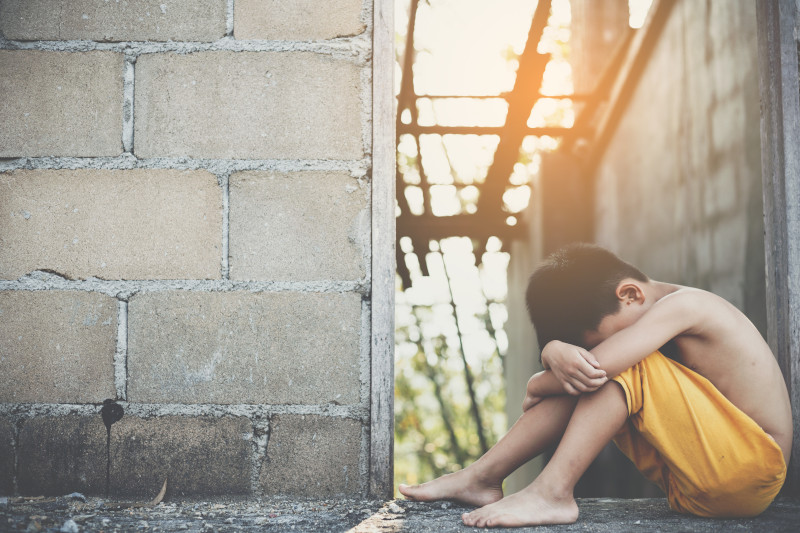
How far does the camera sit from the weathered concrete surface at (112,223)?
1843 millimetres

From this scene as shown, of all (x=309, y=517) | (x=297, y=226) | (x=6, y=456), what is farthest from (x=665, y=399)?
(x=6, y=456)

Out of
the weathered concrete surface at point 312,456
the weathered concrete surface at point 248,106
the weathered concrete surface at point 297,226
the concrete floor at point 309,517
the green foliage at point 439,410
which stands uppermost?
the weathered concrete surface at point 248,106

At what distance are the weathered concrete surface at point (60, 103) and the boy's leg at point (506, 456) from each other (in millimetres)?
1362

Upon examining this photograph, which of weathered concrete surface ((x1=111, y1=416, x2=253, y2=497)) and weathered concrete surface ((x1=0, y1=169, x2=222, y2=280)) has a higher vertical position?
weathered concrete surface ((x1=0, y1=169, x2=222, y2=280))

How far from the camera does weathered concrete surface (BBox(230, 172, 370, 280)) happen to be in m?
1.85

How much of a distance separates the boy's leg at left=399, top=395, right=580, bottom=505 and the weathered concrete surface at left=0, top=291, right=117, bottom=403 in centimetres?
98

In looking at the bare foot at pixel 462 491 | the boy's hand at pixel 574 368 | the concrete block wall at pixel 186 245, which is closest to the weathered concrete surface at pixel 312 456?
the concrete block wall at pixel 186 245

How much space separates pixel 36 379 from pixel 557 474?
56.9 inches

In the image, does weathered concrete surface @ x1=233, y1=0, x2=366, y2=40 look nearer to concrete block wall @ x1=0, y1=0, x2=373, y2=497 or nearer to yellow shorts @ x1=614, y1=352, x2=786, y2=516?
concrete block wall @ x1=0, y1=0, x2=373, y2=497

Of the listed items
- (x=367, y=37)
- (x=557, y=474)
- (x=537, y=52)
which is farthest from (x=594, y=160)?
(x=557, y=474)

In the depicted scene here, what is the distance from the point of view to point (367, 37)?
188 cm

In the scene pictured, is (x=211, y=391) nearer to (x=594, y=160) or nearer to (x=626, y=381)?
(x=626, y=381)

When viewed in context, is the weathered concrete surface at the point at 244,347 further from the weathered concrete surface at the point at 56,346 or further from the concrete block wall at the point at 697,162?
the concrete block wall at the point at 697,162

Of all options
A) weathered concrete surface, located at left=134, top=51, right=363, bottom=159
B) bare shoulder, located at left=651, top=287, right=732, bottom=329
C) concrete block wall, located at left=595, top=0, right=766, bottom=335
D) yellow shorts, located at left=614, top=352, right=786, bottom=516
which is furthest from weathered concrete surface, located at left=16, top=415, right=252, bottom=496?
concrete block wall, located at left=595, top=0, right=766, bottom=335
